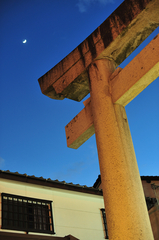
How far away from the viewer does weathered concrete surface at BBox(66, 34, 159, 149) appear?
9.31ft

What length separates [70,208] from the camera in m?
11.6

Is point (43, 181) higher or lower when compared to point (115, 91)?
higher

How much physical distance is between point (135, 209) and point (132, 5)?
7.60 feet

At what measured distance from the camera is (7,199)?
997 cm

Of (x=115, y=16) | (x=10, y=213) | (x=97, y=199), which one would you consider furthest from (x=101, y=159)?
(x=97, y=199)

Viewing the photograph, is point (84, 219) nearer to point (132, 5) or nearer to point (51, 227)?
point (51, 227)

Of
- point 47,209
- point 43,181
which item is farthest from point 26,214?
point 43,181

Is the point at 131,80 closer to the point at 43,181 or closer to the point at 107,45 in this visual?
the point at 107,45

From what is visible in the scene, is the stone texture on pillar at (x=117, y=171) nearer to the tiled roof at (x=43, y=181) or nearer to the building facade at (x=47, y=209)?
the building facade at (x=47, y=209)

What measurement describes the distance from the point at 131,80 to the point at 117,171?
1015 mm

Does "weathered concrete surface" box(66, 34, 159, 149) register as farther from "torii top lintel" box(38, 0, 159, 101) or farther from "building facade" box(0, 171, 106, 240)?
"building facade" box(0, 171, 106, 240)

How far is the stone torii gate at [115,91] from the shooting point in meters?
2.48

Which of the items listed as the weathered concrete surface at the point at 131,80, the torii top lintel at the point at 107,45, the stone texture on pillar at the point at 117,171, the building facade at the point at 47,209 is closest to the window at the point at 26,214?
the building facade at the point at 47,209

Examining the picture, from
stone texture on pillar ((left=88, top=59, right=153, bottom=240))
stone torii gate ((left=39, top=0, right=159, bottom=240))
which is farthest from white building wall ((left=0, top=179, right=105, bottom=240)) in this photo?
stone texture on pillar ((left=88, top=59, right=153, bottom=240))
